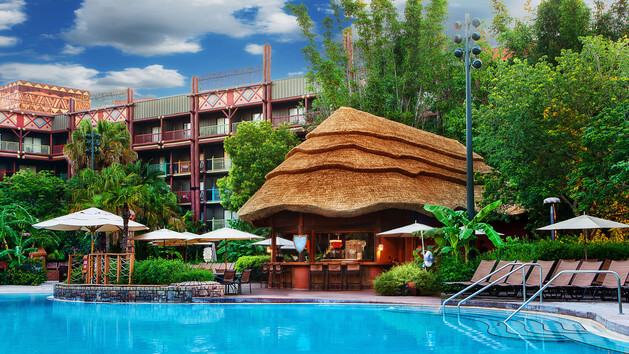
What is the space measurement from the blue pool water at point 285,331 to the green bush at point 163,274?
8.80 ft

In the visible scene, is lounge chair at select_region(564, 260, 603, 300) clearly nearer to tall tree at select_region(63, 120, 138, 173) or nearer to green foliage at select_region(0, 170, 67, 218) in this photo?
tall tree at select_region(63, 120, 138, 173)

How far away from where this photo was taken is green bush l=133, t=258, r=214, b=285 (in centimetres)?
1997

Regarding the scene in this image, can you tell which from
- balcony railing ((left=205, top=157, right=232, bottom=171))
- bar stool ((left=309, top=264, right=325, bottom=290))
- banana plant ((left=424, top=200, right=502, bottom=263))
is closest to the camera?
banana plant ((left=424, top=200, right=502, bottom=263))

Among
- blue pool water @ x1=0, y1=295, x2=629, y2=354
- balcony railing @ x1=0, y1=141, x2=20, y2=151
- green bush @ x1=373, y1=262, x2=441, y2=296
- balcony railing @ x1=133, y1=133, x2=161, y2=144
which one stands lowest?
blue pool water @ x1=0, y1=295, x2=629, y2=354

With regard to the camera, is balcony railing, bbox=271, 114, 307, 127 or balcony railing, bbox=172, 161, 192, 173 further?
balcony railing, bbox=172, 161, 192, 173

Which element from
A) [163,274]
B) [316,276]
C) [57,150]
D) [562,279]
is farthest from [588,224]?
[57,150]

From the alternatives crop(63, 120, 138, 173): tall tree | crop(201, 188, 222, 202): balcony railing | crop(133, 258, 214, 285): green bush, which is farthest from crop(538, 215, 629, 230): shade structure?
crop(201, 188, 222, 202): balcony railing

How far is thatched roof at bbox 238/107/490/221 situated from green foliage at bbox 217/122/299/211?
22.4ft

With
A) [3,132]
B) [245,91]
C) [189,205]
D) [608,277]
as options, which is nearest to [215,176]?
[189,205]

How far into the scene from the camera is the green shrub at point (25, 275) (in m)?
29.0

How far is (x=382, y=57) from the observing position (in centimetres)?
3497

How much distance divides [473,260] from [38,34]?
53.3 metres

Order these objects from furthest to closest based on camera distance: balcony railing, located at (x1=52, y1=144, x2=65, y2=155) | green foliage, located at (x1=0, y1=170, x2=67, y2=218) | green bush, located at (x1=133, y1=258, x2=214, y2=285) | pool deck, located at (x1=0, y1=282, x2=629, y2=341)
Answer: balcony railing, located at (x1=52, y1=144, x2=65, y2=155) → green foliage, located at (x1=0, y1=170, x2=67, y2=218) → green bush, located at (x1=133, y1=258, x2=214, y2=285) → pool deck, located at (x1=0, y1=282, x2=629, y2=341)

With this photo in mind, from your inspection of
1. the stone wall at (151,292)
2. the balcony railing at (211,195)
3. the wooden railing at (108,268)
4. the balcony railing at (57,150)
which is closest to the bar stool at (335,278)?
the stone wall at (151,292)
